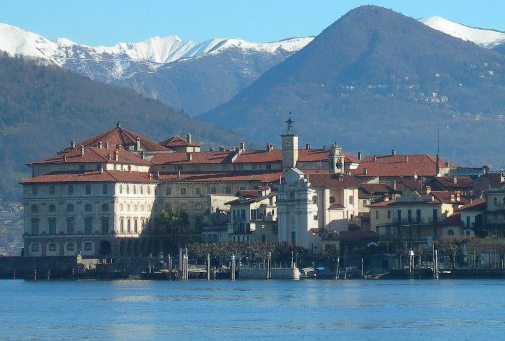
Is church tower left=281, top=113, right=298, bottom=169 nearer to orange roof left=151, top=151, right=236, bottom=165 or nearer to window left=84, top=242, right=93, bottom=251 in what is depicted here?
orange roof left=151, top=151, right=236, bottom=165

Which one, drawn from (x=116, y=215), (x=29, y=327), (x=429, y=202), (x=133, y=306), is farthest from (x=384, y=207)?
(x=29, y=327)

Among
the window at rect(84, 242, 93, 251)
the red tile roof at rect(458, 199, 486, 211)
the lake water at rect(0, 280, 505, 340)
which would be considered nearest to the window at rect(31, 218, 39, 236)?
the window at rect(84, 242, 93, 251)

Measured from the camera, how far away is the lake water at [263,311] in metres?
105

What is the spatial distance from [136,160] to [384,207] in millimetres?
28819

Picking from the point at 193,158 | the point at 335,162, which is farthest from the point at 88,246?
the point at 335,162

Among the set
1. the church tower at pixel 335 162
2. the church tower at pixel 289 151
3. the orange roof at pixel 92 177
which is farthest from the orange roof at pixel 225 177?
the church tower at pixel 335 162

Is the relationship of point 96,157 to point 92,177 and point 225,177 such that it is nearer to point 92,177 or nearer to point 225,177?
point 92,177

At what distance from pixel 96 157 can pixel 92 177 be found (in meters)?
2.97

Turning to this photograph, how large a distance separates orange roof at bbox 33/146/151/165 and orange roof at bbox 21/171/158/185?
128cm

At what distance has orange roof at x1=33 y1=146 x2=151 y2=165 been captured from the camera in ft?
614

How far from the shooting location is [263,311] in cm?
12012

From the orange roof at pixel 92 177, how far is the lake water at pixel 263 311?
1050 inches

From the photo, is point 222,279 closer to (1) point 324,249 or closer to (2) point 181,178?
(1) point 324,249

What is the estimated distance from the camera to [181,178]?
7505 inches
